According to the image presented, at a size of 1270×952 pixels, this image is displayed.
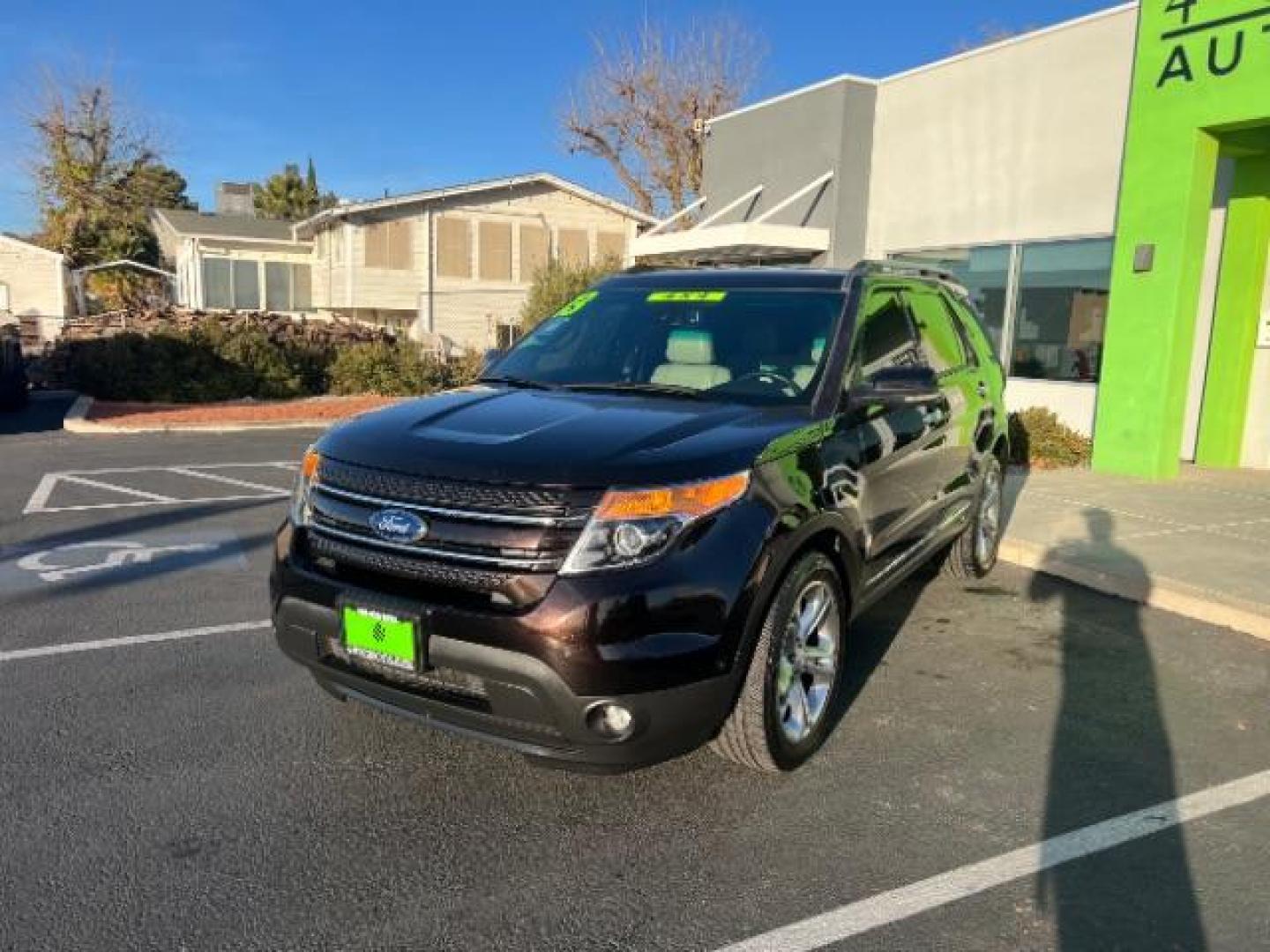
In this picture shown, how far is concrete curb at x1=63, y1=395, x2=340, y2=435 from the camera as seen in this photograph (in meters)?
13.4

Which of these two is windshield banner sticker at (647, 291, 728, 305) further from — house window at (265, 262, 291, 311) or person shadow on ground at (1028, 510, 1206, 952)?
house window at (265, 262, 291, 311)

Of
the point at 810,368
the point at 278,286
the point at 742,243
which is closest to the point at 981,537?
the point at 810,368

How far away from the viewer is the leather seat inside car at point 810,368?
388 centimetres

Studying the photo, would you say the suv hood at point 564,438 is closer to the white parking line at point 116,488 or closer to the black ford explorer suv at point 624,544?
the black ford explorer suv at point 624,544

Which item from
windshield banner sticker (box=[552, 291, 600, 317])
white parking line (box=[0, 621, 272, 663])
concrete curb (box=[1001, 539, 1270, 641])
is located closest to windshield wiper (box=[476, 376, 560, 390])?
windshield banner sticker (box=[552, 291, 600, 317])

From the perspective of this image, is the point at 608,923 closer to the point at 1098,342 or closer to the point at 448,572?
the point at 448,572

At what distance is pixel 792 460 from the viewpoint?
132 inches

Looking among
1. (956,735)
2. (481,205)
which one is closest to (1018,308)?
(956,735)

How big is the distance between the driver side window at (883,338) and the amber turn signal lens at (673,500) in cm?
118

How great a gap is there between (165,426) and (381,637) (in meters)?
12.6

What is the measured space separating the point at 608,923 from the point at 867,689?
211cm

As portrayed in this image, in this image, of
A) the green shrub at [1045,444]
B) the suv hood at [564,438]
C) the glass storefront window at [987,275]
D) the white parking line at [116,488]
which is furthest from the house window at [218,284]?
the suv hood at [564,438]

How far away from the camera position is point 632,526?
2887mm

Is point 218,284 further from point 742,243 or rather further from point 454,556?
point 454,556
